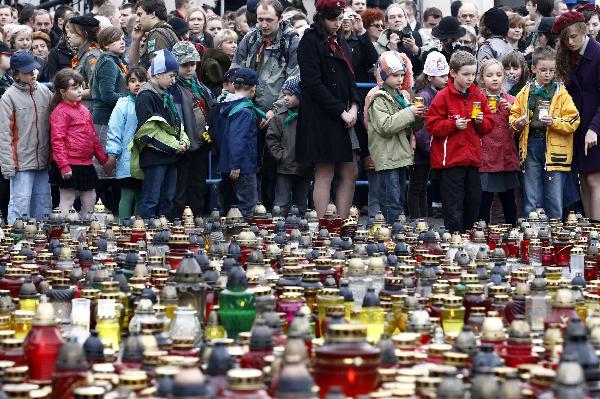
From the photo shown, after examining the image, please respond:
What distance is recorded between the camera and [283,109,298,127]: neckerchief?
12.7 m

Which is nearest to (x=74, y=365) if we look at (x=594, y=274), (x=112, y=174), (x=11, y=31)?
(x=594, y=274)

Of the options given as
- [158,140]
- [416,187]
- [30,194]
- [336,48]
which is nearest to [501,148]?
[416,187]

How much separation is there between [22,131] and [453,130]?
3.39 meters

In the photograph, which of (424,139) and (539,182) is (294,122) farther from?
(539,182)

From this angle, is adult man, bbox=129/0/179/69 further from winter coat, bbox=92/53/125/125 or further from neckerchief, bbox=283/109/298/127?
neckerchief, bbox=283/109/298/127

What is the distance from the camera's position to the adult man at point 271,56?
1290 cm

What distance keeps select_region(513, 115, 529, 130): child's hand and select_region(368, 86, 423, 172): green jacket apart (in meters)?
0.93

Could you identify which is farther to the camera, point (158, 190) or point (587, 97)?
point (587, 97)

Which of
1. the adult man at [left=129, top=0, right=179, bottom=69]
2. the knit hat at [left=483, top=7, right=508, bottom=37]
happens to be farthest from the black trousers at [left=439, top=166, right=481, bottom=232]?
the adult man at [left=129, top=0, right=179, bottom=69]

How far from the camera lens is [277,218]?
400 inches

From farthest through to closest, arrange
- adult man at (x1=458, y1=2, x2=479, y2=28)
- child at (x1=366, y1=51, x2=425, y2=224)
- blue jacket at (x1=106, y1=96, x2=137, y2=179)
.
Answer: adult man at (x1=458, y1=2, x2=479, y2=28) → blue jacket at (x1=106, y1=96, x2=137, y2=179) → child at (x1=366, y1=51, x2=425, y2=224)

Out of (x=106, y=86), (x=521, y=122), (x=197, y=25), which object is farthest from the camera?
(x=197, y=25)

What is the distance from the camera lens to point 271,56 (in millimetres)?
13000

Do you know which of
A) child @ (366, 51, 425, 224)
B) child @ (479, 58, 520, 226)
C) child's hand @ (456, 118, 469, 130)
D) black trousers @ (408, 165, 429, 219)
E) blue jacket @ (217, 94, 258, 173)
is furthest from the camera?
black trousers @ (408, 165, 429, 219)
